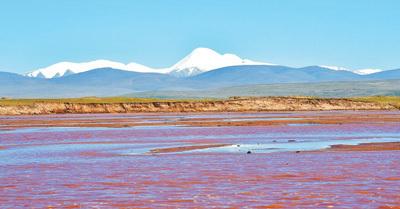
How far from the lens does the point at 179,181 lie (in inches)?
979

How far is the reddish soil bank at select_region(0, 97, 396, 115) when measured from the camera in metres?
116

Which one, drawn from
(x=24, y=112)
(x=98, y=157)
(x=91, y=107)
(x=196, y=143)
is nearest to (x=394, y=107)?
(x=91, y=107)

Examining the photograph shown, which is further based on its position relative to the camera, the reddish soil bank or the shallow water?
the reddish soil bank

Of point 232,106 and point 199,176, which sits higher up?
point 199,176

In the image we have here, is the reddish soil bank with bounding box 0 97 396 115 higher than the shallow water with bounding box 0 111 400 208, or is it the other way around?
the shallow water with bounding box 0 111 400 208

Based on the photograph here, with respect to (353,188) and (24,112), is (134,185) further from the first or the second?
(24,112)

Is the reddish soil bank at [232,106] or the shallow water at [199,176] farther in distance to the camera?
the reddish soil bank at [232,106]

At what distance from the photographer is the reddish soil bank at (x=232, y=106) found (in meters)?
116

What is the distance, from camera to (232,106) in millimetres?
123875

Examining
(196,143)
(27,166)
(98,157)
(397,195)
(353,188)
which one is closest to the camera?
(397,195)

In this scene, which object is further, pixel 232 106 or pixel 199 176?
pixel 232 106

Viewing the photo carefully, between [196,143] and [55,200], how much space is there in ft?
72.3

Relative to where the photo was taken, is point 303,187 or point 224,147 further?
point 224,147

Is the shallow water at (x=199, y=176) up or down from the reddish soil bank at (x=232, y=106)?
up
